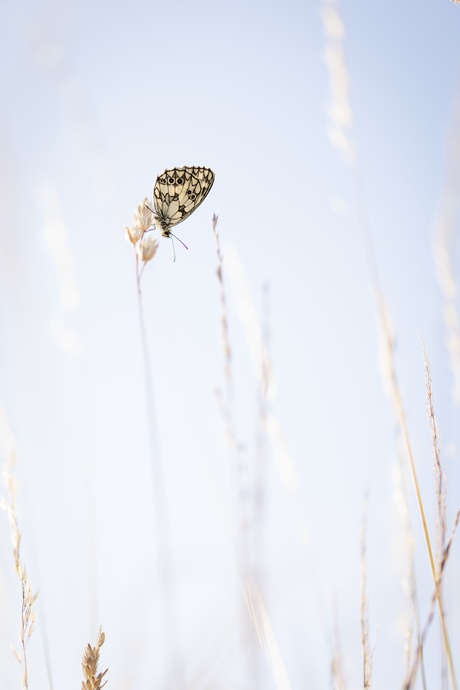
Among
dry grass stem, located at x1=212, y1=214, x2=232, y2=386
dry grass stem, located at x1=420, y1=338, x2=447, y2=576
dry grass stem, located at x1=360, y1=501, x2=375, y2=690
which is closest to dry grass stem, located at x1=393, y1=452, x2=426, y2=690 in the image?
dry grass stem, located at x1=360, y1=501, x2=375, y2=690

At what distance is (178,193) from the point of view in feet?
5.52

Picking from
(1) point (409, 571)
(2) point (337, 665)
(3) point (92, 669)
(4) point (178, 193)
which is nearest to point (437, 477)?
(1) point (409, 571)

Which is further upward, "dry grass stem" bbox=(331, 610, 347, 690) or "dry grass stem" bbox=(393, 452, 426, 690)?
"dry grass stem" bbox=(393, 452, 426, 690)

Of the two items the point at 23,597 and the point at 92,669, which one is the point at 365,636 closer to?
the point at 92,669

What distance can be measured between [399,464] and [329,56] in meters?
1.28

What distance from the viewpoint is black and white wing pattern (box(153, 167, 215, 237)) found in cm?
164

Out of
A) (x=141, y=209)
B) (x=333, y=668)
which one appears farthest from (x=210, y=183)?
(x=333, y=668)

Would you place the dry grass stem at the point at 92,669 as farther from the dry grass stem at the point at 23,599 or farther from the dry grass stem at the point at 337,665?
the dry grass stem at the point at 337,665

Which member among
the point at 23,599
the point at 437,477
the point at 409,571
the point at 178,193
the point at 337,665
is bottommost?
the point at 337,665

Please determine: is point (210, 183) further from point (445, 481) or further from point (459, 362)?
point (445, 481)

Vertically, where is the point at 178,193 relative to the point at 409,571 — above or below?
above

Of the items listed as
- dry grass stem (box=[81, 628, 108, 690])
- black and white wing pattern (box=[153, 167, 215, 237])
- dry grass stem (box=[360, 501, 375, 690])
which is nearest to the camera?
dry grass stem (box=[81, 628, 108, 690])

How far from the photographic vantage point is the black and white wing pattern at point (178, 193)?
164cm

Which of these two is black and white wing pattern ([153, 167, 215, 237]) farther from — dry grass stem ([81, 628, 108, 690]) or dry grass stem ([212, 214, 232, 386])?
dry grass stem ([81, 628, 108, 690])
